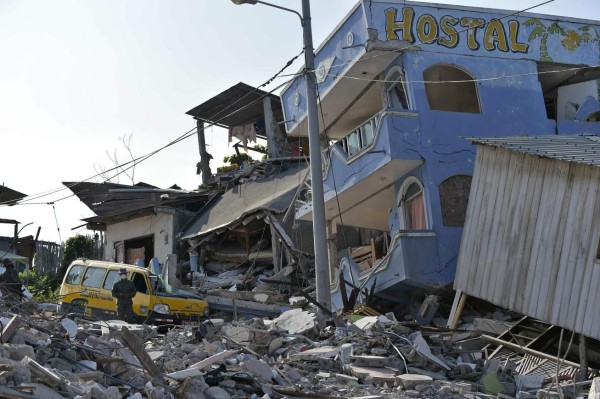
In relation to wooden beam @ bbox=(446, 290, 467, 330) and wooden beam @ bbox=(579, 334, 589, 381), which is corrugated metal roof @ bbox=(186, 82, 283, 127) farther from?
wooden beam @ bbox=(579, 334, 589, 381)

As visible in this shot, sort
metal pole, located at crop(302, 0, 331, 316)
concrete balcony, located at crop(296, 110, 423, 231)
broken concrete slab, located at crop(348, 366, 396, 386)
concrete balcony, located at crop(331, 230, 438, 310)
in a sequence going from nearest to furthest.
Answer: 1. broken concrete slab, located at crop(348, 366, 396, 386)
2. metal pole, located at crop(302, 0, 331, 316)
3. concrete balcony, located at crop(331, 230, 438, 310)
4. concrete balcony, located at crop(296, 110, 423, 231)

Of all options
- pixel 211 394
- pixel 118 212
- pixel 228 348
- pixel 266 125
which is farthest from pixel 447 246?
pixel 118 212

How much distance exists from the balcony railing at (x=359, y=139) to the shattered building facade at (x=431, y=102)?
1.5 inches

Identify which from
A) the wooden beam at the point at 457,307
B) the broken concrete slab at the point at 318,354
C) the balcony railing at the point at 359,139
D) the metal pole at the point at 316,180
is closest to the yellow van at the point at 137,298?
the metal pole at the point at 316,180

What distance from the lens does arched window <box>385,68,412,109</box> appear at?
19.7 m

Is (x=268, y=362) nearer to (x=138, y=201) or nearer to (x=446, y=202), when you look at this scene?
(x=446, y=202)

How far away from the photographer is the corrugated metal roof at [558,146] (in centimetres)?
1406

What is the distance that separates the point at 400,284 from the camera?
61.9ft

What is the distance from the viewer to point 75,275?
21.3m

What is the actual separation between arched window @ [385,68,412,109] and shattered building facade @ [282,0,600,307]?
0.11 feet

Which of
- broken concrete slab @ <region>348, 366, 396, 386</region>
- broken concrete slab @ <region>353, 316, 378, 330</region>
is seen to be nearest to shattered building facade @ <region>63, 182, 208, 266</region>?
broken concrete slab @ <region>353, 316, 378, 330</region>

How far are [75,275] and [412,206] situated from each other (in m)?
9.31

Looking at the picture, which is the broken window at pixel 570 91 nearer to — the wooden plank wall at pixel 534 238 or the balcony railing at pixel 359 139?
the balcony railing at pixel 359 139

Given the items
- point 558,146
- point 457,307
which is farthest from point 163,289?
point 558,146
